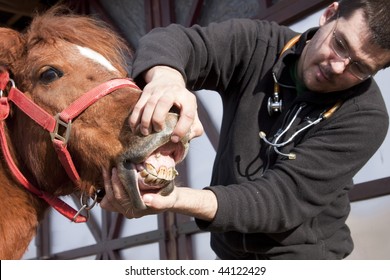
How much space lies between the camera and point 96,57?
2084 millimetres

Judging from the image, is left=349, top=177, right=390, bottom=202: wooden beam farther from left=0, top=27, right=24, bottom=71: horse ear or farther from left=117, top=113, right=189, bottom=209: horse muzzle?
left=0, top=27, right=24, bottom=71: horse ear

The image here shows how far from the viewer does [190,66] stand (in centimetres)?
222

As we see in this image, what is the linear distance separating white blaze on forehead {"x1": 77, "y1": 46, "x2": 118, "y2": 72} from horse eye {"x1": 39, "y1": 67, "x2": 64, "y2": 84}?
12 centimetres

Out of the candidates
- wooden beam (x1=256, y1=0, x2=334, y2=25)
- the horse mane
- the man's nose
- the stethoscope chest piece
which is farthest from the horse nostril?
wooden beam (x1=256, y1=0, x2=334, y2=25)

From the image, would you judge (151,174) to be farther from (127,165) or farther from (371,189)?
(371,189)

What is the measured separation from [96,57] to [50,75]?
0.58 feet

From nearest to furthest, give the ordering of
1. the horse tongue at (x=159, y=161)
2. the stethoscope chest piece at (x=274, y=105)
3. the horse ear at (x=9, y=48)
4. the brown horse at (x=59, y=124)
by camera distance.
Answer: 1. the horse tongue at (x=159, y=161)
2. the brown horse at (x=59, y=124)
3. the horse ear at (x=9, y=48)
4. the stethoscope chest piece at (x=274, y=105)

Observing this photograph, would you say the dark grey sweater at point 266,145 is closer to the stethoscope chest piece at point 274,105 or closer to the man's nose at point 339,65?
the stethoscope chest piece at point 274,105

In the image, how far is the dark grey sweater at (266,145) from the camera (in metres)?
2.05

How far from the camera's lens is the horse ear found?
211 cm

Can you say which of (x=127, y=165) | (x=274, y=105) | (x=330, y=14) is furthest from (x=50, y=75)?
(x=330, y=14)

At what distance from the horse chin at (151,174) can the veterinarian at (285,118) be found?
0.58 feet

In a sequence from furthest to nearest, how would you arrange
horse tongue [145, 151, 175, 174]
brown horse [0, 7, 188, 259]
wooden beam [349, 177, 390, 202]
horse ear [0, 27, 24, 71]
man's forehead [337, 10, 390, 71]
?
wooden beam [349, 177, 390, 202]
man's forehead [337, 10, 390, 71]
horse ear [0, 27, 24, 71]
brown horse [0, 7, 188, 259]
horse tongue [145, 151, 175, 174]

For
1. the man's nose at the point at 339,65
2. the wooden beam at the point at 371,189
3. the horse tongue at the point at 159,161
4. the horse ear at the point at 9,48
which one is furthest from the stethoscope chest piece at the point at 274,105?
the wooden beam at the point at 371,189
